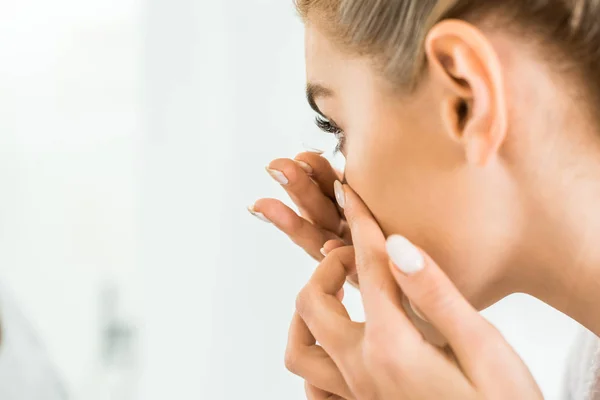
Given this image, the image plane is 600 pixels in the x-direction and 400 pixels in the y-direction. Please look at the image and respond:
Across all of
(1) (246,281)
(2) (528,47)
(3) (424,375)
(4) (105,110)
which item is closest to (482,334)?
(3) (424,375)

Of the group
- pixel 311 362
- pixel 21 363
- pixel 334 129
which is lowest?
pixel 21 363

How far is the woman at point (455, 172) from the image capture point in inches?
15.8

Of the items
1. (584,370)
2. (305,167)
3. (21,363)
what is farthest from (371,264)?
(21,363)

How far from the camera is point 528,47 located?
402mm

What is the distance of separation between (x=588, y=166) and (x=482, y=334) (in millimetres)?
139

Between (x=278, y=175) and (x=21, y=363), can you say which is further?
(x=21, y=363)

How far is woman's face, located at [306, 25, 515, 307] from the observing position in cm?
44

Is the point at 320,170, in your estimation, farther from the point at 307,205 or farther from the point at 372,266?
the point at 372,266

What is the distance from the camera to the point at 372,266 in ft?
1.58

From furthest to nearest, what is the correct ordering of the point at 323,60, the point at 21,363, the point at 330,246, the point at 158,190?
the point at 158,190 < the point at 21,363 < the point at 330,246 < the point at 323,60

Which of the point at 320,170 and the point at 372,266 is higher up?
the point at 320,170

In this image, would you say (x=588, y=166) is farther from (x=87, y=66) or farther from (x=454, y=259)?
(x=87, y=66)

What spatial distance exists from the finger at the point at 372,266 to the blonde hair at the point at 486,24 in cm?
13

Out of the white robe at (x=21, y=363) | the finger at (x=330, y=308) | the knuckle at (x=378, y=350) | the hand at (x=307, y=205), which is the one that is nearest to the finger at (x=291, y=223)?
the hand at (x=307, y=205)
